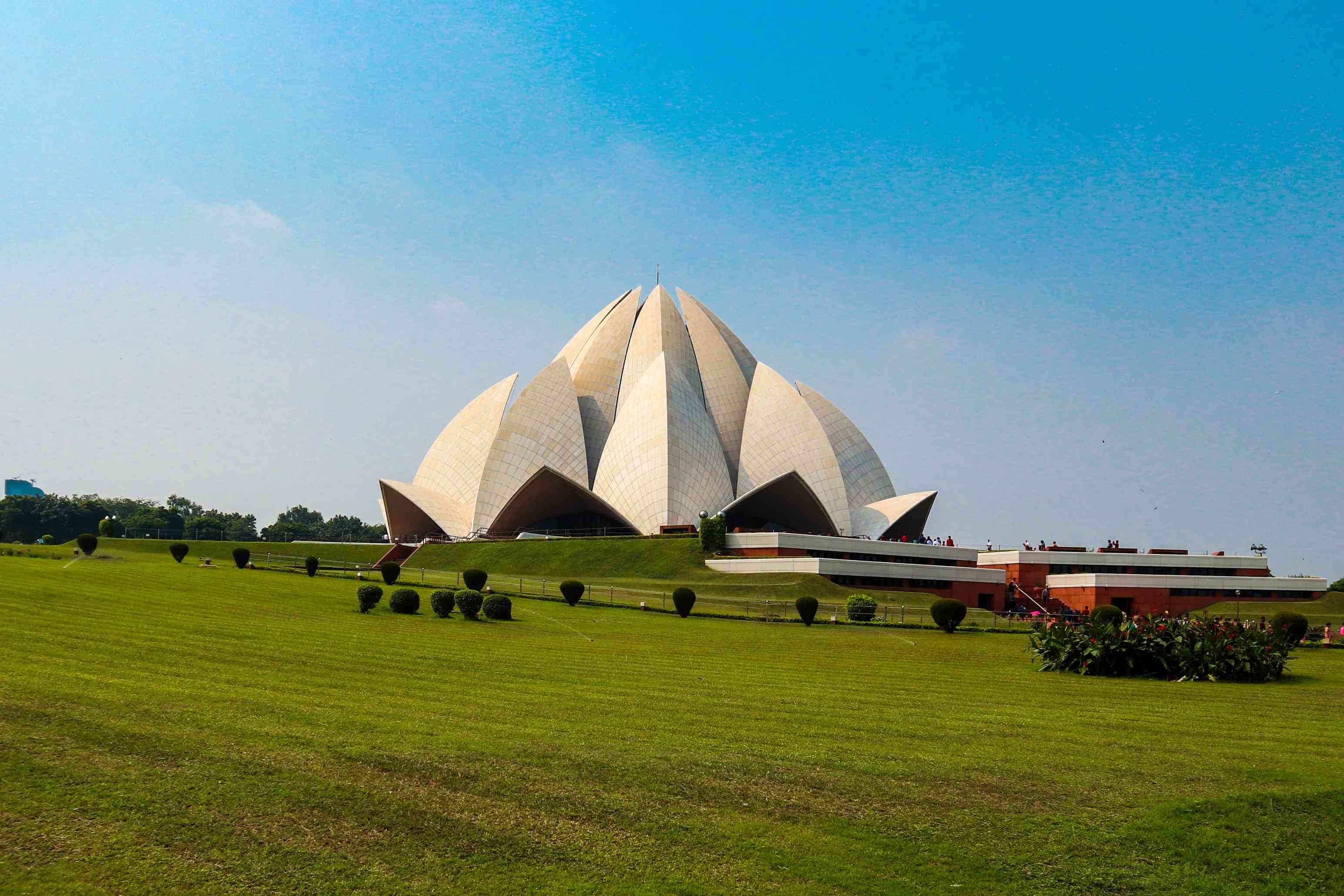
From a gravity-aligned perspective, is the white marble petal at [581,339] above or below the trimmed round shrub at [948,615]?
above

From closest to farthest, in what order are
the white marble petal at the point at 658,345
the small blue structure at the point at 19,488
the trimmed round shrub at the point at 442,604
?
the trimmed round shrub at the point at 442,604 → the white marble petal at the point at 658,345 → the small blue structure at the point at 19,488

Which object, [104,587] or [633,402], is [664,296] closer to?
[633,402]

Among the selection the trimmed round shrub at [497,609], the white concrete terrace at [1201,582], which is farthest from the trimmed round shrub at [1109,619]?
the white concrete terrace at [1201,582]

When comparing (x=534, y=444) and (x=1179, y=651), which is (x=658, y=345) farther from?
(x=1179, y=651)

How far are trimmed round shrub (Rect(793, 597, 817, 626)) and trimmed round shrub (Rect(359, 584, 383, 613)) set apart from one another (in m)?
11.2

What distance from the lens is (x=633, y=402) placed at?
53.9 metres

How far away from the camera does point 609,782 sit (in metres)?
7.28

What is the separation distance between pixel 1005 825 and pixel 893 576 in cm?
3374

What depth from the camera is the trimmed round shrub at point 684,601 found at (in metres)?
27.3

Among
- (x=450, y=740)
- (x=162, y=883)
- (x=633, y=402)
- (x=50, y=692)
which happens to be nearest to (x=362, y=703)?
(x=450, y=740)

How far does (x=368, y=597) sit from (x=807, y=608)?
11641 millimetres

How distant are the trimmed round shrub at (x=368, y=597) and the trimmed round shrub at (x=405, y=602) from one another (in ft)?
1.22

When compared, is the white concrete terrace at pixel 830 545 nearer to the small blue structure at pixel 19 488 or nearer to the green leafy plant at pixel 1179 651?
the green leafy plant at pixel 1179 651

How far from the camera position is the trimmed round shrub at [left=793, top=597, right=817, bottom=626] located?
26.9m
